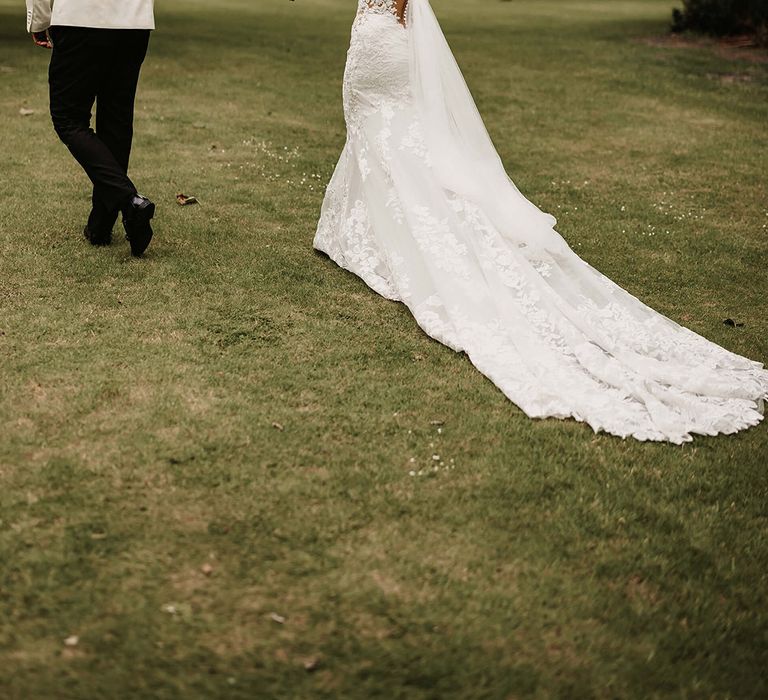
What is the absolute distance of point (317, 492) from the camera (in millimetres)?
3018

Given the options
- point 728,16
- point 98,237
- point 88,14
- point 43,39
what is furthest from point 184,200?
point 728,16

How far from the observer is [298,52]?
12898 mm

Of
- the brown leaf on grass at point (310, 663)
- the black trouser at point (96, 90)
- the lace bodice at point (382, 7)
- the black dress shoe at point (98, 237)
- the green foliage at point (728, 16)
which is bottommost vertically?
the brown leaf on grass at point (310, 663)

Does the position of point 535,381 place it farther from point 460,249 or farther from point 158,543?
point 158,543

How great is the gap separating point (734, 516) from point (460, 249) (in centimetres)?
205

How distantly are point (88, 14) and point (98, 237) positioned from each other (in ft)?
4.10

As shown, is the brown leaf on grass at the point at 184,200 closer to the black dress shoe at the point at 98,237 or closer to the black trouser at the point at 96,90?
the black dress shoe at the point at 98,237

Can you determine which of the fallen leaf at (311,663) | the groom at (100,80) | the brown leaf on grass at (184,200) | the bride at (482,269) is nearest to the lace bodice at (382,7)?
the bride at (482,269)

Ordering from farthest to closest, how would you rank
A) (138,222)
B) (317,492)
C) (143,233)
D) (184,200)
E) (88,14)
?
1. (184,200)
2. (143,233)
3. (138,222)
4. (88,14)
5. (317,492)

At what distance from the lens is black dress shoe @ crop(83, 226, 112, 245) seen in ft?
16.8

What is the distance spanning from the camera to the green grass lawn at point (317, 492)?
236cm

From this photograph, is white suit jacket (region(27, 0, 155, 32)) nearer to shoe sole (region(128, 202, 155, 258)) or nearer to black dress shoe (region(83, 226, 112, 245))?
shoe sole (region(128, 202, 155, 258))

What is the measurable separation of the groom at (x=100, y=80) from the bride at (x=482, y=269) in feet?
3.84

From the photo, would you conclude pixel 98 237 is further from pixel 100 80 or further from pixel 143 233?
pixel 100 80
